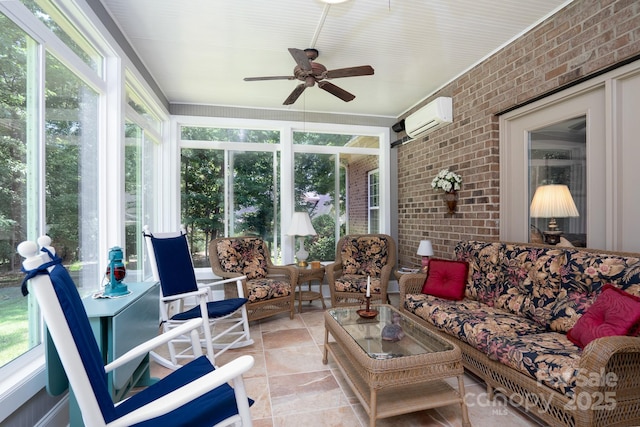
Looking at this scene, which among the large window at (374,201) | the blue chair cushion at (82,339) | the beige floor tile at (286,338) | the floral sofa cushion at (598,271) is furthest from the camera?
the large window at (374,201)

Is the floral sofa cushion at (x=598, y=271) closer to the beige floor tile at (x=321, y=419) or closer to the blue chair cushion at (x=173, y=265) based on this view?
the beige floor tile at (x=321, y=419)

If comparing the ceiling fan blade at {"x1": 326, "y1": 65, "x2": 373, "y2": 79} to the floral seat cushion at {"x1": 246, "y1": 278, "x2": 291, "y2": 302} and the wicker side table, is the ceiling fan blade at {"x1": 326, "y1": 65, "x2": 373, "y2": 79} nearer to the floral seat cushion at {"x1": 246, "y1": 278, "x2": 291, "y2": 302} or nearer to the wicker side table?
the floral seat cushion at {"x1": 246, "y1": 278, "x2": 291, "y2": 302}

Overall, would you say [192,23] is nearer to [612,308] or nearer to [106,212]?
[106,212]

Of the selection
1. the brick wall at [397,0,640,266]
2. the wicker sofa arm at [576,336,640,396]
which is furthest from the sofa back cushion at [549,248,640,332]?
the brick wall at [397,0,640,266]

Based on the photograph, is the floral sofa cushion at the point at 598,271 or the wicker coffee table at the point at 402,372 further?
the floral sofa cushion at the point at 598,271

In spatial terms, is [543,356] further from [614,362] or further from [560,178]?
[560,178]

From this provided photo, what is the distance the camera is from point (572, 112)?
2477 millimetres

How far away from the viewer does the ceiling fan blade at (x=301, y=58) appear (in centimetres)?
237

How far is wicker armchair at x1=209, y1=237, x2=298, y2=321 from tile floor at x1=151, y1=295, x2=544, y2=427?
0.49m

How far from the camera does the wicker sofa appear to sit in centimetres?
145

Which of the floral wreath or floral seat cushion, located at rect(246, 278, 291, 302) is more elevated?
the floral wreath

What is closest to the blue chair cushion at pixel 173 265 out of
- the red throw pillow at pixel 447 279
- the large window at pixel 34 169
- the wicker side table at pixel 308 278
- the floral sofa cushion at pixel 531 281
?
the large window at pixel 34 169

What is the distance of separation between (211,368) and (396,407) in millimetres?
986

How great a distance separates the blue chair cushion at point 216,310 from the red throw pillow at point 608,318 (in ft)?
7.84
